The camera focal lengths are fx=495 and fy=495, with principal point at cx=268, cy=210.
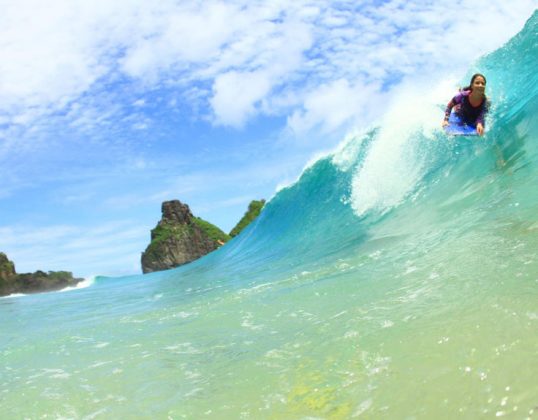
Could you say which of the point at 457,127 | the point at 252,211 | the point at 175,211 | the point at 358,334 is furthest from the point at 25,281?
the point at 358,334

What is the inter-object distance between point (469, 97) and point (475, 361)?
8.30 meters

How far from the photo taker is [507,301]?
350 cm

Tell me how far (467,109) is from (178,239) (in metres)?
79.0

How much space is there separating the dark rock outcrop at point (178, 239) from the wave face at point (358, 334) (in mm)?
76806

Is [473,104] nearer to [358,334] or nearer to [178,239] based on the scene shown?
[358,334]

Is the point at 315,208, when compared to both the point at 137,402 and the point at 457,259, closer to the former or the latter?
the point at 457,259

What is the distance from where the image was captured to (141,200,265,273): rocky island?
8588 cm

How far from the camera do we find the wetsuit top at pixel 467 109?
1000 centimetres

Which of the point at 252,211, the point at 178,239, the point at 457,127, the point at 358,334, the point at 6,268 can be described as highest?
the point at 6,268

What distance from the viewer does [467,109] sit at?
10.1 m

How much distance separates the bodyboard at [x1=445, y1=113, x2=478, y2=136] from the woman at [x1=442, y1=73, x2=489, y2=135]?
7 centimetres

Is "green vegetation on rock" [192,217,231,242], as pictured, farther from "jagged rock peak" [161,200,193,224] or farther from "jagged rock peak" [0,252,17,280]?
"jagged rock peak" [0,252,17,280]

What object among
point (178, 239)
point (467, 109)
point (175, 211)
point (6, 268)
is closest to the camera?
point (467, 109)

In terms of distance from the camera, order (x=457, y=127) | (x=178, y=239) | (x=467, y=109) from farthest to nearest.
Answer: (x=178, y=239)
(x=457, y=127)
(x=467, y=109)
